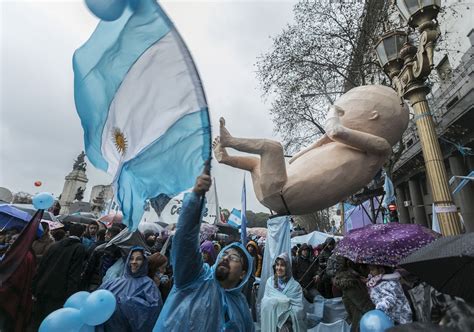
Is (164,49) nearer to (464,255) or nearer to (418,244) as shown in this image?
(464,255)

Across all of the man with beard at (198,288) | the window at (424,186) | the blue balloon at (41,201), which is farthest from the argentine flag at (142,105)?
the window at (424,186)

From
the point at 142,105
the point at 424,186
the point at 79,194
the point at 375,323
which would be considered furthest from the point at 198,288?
the point at 79,194

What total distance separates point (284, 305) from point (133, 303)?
85.9 inches

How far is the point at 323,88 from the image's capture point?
524 inches

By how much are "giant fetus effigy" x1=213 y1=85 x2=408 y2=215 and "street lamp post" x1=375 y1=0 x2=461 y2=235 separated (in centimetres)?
24

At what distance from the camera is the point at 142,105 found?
216cm

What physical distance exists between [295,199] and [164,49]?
2015mm

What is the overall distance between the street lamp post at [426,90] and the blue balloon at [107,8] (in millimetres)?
3186

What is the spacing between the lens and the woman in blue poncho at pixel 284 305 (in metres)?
4.50

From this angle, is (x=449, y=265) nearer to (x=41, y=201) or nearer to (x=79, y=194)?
(x=41, y=201)

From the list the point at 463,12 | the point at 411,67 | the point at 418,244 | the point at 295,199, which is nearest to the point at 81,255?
the point at 295,199

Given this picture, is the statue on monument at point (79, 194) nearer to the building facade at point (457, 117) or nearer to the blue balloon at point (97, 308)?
the building facade at point (457, 117)

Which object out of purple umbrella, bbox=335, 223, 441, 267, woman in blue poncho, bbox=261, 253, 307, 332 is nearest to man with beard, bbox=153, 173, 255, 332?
purple umbrella, bbox=335, 223, 441, 267

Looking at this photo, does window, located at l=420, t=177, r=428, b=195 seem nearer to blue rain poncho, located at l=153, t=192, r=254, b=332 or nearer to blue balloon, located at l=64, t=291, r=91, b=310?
blue rain poncho, located at l=153, t=192, r=254, b=332
